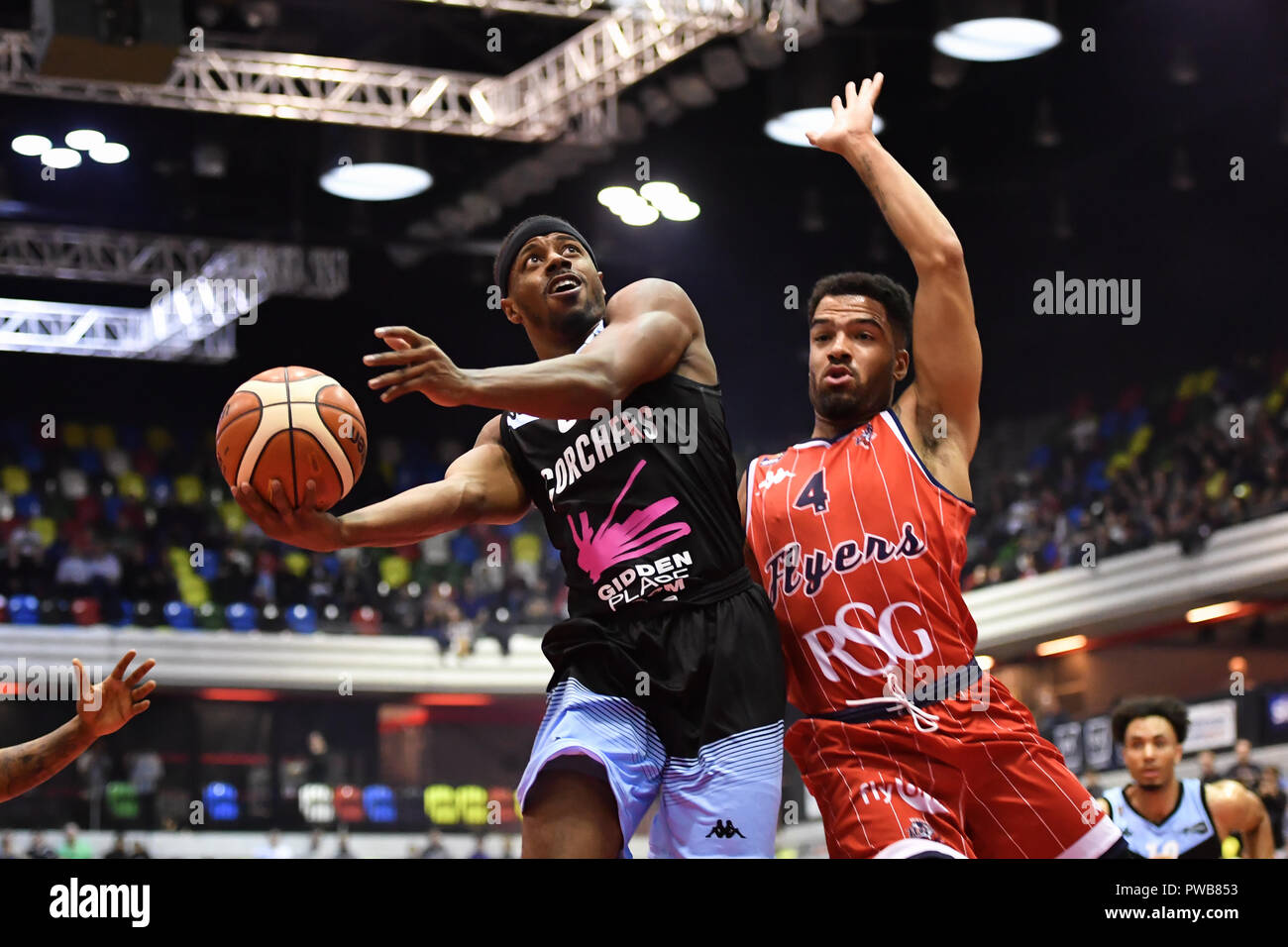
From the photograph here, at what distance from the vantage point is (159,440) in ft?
70.1

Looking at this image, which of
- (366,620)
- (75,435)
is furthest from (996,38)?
(75,435)

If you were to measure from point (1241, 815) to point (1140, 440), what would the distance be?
12.0 m

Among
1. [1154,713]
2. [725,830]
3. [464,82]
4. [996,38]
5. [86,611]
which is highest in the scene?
[464,82]

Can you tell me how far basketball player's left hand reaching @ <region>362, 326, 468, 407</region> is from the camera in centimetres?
321

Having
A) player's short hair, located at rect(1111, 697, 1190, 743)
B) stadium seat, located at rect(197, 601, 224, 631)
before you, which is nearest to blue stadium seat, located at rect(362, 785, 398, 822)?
stadium seat, located at rect(197, 601, 224, 631)

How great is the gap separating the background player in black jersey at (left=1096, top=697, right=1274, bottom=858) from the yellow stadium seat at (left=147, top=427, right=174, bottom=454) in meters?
17.0

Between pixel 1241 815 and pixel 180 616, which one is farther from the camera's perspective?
pixel 180 616

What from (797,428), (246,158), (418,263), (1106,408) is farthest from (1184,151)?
(246,158)

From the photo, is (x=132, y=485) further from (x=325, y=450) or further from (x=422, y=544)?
(x=325, y=450)

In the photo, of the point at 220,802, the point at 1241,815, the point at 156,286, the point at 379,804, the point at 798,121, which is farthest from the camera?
the point at 379,804

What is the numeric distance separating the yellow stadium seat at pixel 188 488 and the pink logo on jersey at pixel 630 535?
18.0 m

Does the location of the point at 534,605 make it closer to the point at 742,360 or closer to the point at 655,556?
the point at 742,360

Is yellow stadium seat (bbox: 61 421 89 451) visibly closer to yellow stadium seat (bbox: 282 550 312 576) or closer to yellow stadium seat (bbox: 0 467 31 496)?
yellow stadium seat (bbox: 0 467 31 496)

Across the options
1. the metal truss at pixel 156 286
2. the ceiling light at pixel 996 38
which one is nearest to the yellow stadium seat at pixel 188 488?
the metal truss at pixel 156 286
